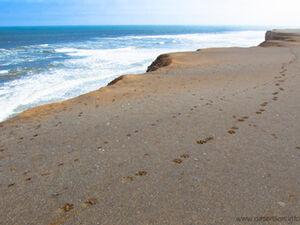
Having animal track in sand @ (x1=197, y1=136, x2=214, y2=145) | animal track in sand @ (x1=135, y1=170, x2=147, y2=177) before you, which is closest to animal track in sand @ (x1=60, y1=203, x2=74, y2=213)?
animal track in sand @ (x1=135, y1=170, x2=147, y2=177)

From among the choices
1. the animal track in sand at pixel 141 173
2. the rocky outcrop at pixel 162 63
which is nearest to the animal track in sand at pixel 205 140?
the animal track in sand at pixel 141 173

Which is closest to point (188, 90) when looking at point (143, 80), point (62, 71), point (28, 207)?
point (143, 80)

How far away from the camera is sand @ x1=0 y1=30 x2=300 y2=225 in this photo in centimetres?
371

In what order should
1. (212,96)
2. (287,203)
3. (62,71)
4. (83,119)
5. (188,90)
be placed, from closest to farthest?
(287,203)
(83,119)
(212,96)
(188,90)
(62,71)

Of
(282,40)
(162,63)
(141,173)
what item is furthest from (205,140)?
(282,40)

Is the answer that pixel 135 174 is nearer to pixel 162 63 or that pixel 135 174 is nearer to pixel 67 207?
pixel 67 207

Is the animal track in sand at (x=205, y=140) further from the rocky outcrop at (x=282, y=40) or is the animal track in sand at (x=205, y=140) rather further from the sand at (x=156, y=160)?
the rocky outcrop at (x=282, y=40)

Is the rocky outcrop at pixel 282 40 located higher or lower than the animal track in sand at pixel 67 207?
higher

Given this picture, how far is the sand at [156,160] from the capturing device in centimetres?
371

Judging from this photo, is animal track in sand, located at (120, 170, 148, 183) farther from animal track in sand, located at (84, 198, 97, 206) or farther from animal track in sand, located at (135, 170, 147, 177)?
animal track in sand, located at (84, 198, 97, 206)

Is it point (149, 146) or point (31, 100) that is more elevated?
point (149, 146)

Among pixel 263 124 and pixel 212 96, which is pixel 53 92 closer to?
pixel 212 96

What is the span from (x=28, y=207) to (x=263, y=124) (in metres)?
5.92

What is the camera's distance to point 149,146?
18.7 ft
